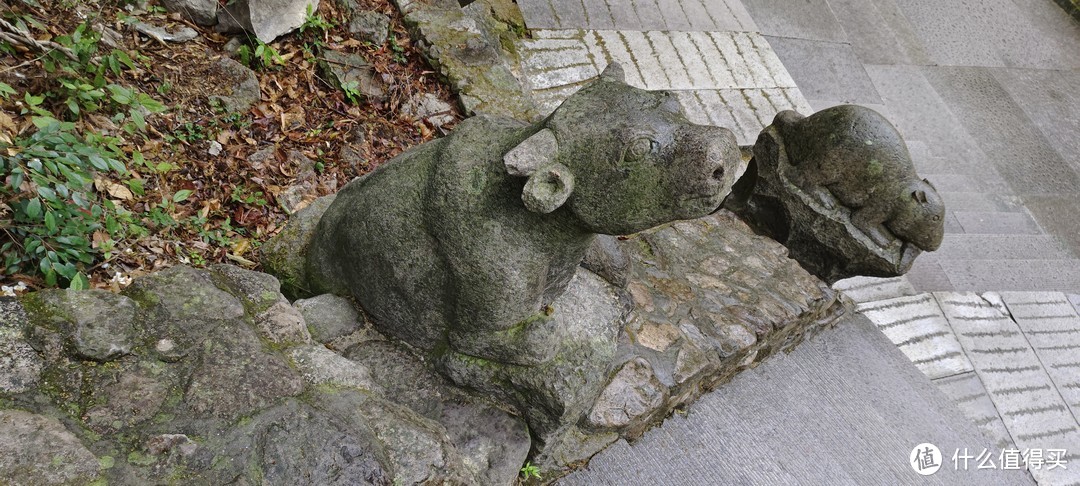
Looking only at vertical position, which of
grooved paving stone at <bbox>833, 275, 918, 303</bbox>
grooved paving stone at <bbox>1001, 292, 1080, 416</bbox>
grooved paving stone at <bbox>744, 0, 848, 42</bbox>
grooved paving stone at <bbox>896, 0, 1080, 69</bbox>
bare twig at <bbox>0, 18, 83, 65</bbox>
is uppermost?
bare twig at <bbox>0, 18, 83, 65</bbox>

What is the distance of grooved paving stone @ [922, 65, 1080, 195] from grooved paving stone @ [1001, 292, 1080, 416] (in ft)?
4.38

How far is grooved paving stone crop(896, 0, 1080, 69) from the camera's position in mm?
6953

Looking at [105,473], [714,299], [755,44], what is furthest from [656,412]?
[755,44]

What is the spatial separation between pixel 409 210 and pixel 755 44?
4688 millimetres

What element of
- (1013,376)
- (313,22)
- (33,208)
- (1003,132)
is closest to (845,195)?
(1013,376)

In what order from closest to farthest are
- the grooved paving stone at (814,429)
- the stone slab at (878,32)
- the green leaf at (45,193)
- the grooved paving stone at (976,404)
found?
the green leaf at (45,193)
the grooved paving stone at (814,429)
the grooved paving stone at (976,404)
the stone slab at (878,32)

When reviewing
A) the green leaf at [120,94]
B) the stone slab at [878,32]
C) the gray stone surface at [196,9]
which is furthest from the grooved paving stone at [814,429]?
the stone slab at [878,32]

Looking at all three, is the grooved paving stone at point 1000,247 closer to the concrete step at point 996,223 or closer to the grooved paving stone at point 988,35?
the concrete step at point 996,223

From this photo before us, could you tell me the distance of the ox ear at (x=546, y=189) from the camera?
1680 millimetres

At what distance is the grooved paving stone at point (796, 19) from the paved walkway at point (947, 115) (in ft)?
0.06

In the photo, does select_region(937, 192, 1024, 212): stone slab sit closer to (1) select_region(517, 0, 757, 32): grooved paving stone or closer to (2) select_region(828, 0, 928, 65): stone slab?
(2) select_region(828, 0, 928, 65): stone slab

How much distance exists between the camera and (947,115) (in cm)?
616

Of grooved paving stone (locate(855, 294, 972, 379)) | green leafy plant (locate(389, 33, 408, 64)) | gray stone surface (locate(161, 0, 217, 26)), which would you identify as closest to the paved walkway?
grooved paving stone (locate(855, 294, 972, 379))

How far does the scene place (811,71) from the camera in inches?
231
